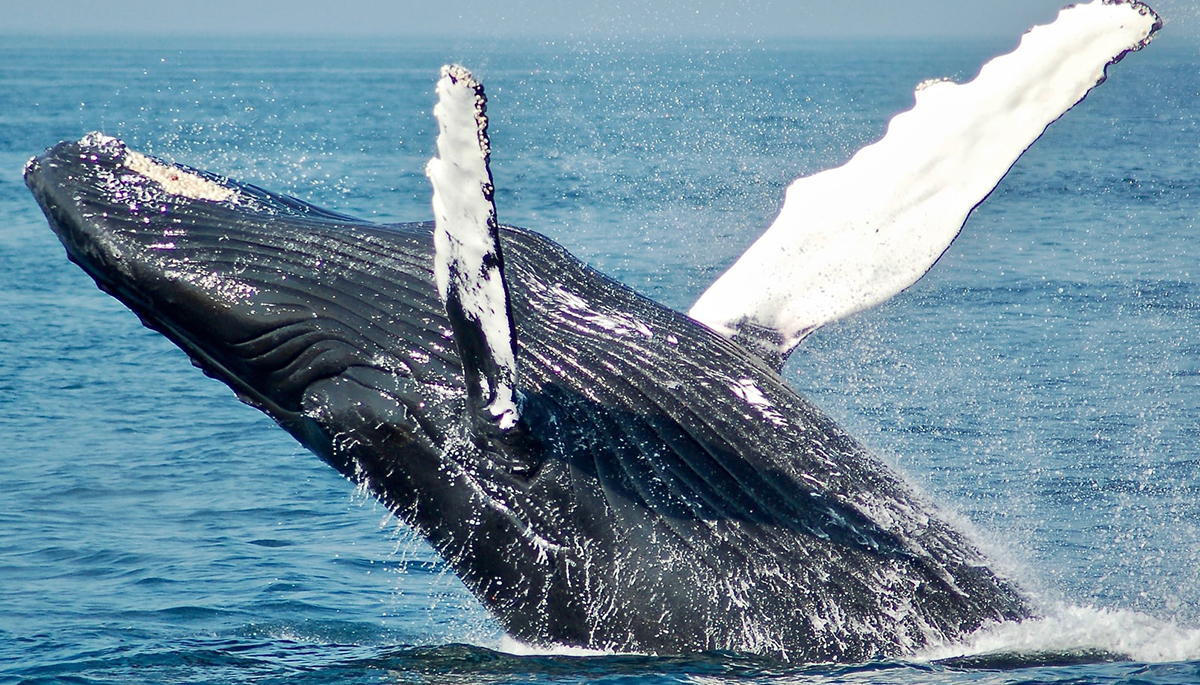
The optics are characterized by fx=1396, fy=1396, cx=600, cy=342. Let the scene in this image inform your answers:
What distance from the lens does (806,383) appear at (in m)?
12.7

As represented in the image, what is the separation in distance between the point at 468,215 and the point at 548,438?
1.00m

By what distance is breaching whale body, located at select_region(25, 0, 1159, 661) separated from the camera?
5.26m

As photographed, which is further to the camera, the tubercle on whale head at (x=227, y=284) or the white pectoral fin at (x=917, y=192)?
the white pectoral fin at (x=917, y=192)

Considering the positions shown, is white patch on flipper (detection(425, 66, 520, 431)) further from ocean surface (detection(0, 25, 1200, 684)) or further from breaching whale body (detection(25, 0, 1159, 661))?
ocean surface (detection(0, 25, 1200, 684))

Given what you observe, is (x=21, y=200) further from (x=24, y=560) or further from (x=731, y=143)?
(x=731, y=143)

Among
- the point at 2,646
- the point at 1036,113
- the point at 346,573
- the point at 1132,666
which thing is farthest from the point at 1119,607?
the point at 2,646

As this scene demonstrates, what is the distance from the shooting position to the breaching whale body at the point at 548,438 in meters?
5.26

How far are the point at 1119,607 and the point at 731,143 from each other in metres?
36.7

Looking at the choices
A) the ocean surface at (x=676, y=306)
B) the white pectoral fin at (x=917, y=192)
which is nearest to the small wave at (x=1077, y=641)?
the ocean surface at (x=676, y=306)

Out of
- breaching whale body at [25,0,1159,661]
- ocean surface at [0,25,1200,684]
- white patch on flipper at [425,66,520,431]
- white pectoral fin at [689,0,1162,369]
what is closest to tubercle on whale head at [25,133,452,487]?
breaching whale body at [25,0,1159,661]

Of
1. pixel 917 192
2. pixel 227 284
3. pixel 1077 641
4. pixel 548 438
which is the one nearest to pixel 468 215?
pixel 548 438

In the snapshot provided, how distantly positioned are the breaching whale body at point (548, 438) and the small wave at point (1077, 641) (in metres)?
0.07

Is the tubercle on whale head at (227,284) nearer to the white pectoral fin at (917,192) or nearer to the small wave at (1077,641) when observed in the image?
the white pectoral fin at (917,192)

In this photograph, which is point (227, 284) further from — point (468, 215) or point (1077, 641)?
point (1077, 641)
